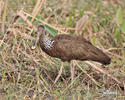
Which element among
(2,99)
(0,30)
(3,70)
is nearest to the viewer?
(2,99)

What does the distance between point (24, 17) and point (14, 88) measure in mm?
1546

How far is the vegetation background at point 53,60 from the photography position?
480 centimetres

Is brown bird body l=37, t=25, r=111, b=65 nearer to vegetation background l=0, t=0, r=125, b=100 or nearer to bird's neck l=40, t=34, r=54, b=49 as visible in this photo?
bird's neck l=40, t=34, r=54, b=49

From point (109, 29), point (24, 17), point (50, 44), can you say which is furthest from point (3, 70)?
point (109, 29)

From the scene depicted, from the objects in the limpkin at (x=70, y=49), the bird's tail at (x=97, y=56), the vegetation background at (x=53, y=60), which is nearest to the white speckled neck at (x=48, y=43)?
the limpkin at (x=70, y=49)

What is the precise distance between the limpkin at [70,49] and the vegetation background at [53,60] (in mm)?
283

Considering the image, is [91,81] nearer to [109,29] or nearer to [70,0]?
[109,29]

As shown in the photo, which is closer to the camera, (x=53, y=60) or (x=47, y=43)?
(x=47, y=43)

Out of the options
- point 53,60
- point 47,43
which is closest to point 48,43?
point 47,43

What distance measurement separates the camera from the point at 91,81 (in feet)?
17.6

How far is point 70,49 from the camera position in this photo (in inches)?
205

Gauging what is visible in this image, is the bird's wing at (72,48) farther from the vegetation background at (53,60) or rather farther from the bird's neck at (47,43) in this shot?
the vegetation background at (53,60)

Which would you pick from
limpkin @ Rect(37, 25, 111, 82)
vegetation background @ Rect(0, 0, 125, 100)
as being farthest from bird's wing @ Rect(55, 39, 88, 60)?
vegetation background @ Rect(0, 0, 125, 100)

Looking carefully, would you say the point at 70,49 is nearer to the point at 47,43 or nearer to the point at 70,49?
the point at 70,49
